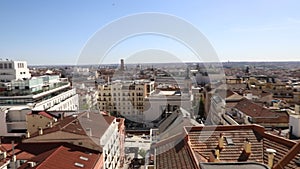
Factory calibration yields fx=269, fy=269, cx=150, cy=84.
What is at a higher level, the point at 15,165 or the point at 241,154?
the point at 241,154

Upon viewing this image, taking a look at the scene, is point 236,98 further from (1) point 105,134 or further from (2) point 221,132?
(2) point 221,132

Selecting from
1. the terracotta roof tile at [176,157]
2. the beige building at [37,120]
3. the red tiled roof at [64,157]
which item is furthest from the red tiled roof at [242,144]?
the beige building at [37,120]

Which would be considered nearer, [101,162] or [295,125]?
[295,125]

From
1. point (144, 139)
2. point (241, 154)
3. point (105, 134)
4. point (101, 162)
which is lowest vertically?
point (144, 139)

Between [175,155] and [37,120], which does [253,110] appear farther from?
[37,120]

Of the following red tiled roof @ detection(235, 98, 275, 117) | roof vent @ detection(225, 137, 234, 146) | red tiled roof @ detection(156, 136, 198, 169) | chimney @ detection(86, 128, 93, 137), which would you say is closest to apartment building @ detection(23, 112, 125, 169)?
chimney @ detection(86, 128, 93, 137)

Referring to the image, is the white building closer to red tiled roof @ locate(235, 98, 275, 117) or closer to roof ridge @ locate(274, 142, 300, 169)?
red tiled roof @ locate(235, 98, 275, 117)

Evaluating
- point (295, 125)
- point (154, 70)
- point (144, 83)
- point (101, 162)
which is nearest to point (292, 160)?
point (295, 125)
